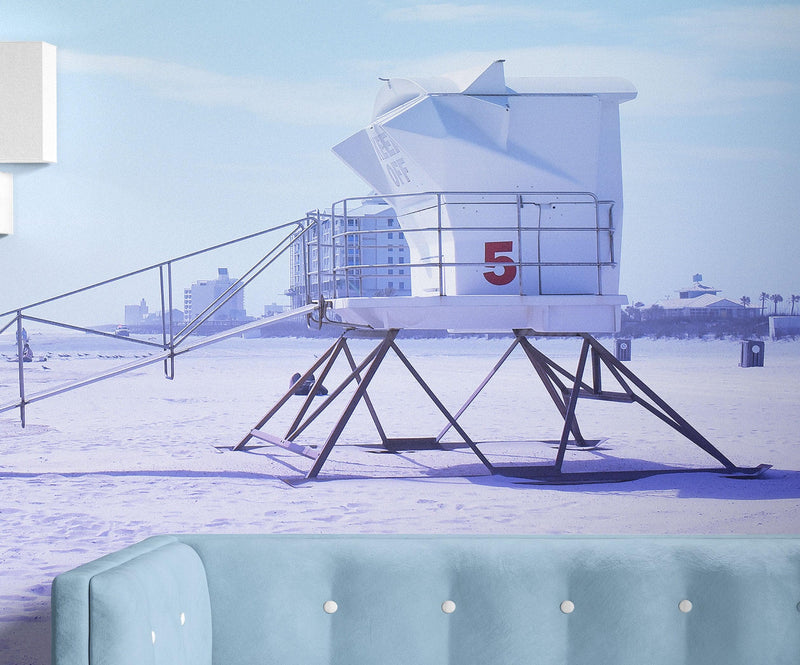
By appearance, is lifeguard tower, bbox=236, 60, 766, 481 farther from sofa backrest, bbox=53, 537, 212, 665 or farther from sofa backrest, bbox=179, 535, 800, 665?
sofa backrest, bbox=53, 537, 212, 665

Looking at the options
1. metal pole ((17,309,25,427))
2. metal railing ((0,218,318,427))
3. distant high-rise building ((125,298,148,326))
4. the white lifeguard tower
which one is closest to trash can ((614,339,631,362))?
the white lifeguard tower

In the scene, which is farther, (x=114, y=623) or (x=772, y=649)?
(x=772, y=649)

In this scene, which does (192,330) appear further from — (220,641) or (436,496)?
(220,641)

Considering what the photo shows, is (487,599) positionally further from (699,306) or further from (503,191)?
(699,306)

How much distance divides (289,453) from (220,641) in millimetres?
4217

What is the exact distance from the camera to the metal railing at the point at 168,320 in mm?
5945

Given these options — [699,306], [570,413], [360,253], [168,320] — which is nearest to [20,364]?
[168,320]

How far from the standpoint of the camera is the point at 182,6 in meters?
6.07

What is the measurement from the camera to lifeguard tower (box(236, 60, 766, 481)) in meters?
6.15

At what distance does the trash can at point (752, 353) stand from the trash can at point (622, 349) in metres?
0.95

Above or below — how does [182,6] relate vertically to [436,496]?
above

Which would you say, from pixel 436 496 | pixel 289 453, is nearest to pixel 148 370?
pixel 289 453

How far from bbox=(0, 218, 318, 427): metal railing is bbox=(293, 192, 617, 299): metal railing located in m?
0.29

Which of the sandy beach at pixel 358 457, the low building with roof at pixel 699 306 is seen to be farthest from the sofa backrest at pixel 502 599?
the low building with roof at pixel 699 306
